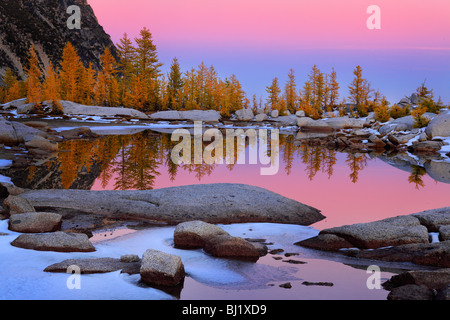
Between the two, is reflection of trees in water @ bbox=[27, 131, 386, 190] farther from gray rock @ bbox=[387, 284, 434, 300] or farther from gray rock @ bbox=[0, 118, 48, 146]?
gray rock @ bbox=[387, 284, 434, 300]

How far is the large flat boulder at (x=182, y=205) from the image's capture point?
9.43 metres

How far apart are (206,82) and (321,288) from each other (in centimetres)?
6580

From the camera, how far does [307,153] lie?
79.2ft

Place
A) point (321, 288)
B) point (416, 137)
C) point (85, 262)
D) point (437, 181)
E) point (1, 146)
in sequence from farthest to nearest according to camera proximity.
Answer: point (416, 137), point (1, 146), point (437, 181), point (85, 262), point (321, 288)

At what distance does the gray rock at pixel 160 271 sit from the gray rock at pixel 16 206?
4.29 meters

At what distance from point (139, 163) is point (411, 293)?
565 inches

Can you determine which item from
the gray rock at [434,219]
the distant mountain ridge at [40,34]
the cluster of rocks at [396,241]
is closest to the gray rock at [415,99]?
the gray rock at [434,219]

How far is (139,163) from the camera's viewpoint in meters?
18.1

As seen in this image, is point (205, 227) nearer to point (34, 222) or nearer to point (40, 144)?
point (34, 222)

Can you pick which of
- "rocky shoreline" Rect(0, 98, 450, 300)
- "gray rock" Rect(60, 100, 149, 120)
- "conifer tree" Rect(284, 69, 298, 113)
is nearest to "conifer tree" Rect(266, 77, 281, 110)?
"conifer tree" Rect(284, 69, 298, 113)

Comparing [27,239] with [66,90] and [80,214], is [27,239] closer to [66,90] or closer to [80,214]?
[80,214]

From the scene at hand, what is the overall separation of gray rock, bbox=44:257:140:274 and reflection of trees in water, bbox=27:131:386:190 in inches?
266

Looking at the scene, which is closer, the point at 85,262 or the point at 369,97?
the point at 85,262
